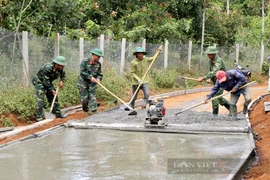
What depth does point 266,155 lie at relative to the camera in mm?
7031

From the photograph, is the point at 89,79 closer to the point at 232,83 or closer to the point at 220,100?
the point at 220,100

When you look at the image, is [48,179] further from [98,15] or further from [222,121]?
[98,15]

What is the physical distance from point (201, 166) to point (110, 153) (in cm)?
146

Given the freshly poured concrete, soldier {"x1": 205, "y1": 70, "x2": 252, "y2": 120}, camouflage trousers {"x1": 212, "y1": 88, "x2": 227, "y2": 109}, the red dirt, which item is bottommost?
the red dirt

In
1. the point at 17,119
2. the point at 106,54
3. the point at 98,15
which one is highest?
the point at 98,15

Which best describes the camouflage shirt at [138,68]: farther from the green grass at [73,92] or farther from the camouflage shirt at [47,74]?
the camouflage shirt at [47,74]

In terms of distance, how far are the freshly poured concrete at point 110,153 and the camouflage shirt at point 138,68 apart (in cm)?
368

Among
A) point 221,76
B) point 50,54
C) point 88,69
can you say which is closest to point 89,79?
point 88,69

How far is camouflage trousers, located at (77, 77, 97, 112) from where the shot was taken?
37.1ft

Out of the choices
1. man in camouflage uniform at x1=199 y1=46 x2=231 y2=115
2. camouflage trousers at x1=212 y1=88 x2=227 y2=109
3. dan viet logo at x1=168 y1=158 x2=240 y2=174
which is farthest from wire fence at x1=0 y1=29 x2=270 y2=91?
dan viet logo at x1=168 y1=158 x2=240 y2=174

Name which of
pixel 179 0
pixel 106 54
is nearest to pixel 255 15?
pixel 179 0

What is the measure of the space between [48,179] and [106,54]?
11.5 m

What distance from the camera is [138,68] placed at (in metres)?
12.5

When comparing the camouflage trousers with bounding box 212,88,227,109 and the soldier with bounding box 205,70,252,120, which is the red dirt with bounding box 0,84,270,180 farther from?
the camouflage trousers with bounding box 212,88,227,109
